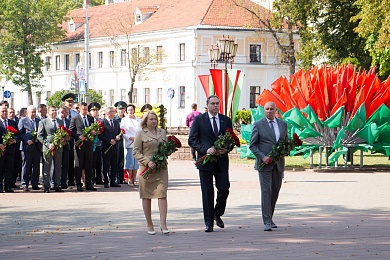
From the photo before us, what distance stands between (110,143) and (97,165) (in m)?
0.90

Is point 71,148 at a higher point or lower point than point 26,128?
lower

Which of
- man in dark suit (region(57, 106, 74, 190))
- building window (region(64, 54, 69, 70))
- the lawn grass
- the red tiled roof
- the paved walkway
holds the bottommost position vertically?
the lawn grass

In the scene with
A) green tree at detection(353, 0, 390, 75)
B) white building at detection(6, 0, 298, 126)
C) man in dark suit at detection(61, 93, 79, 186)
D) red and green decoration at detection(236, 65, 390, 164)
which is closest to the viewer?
man in dark suit at detection(61, 93, 79, 186)

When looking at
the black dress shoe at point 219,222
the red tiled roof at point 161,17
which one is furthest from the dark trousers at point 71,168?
the red tiled roof at point 161,17

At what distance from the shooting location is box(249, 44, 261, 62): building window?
8325cm

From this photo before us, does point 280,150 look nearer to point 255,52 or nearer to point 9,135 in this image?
point 9,135

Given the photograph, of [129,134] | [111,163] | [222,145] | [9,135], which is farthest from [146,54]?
[222,145]

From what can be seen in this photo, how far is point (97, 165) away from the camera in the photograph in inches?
976

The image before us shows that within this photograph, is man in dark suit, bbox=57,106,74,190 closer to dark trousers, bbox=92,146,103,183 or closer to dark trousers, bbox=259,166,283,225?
dark trousers, bbox=92,146,103,183

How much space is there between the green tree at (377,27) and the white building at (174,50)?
Result: 3262cm

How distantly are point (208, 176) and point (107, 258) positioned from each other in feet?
10.8

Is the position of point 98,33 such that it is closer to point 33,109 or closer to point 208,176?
point 33,109

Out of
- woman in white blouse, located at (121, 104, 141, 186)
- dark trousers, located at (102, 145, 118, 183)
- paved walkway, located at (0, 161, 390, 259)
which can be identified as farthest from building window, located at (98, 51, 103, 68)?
paved walkway, located at (0, 161, 390, 259)

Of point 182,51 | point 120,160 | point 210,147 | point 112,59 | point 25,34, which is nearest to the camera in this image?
point 210,147
